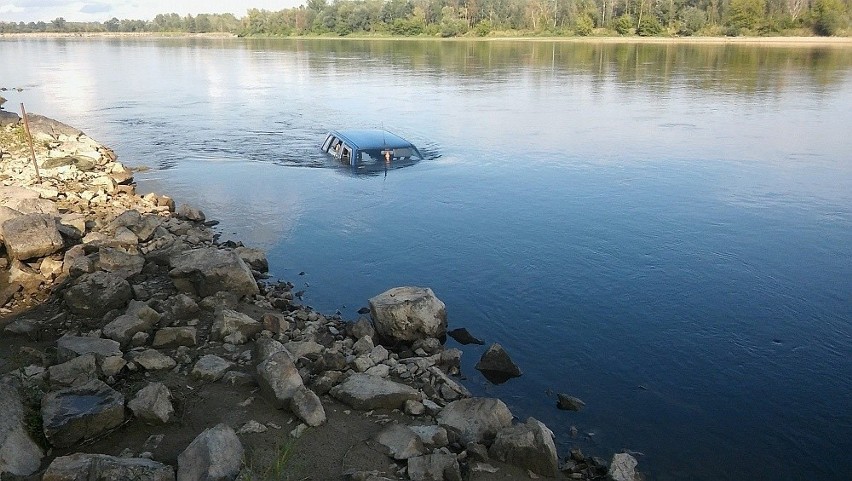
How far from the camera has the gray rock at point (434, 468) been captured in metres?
7.07

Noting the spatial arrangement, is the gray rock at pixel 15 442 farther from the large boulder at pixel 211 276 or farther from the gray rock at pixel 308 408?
the large boulder at pixel 211 276

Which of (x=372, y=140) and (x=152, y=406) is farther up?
(x=372, y=140)

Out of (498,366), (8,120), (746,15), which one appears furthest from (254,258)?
(746,15)

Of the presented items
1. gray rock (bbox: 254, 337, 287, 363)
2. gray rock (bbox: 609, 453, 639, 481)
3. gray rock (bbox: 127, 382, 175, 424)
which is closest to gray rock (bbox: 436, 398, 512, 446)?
gray rock (bbox: 609, 453, 639, 481)

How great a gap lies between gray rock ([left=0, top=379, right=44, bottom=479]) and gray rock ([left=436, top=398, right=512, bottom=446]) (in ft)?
14.5

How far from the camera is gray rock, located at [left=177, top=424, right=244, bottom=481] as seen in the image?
651cm

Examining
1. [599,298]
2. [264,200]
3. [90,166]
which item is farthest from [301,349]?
[90,166]

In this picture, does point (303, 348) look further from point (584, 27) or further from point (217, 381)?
point (584, 27)

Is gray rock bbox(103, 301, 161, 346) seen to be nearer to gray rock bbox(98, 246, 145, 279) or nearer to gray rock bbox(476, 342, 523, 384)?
gray rock bbox(98, 246, 145, 279)

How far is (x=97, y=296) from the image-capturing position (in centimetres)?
1102

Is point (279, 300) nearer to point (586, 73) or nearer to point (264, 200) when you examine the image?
point (264, 200)

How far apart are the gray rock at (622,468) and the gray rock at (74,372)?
634 centimetres

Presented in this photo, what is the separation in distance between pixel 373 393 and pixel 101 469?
3284 millimetres

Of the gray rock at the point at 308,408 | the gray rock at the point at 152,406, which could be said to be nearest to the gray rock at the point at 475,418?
the gray rock at the point at 308,408
